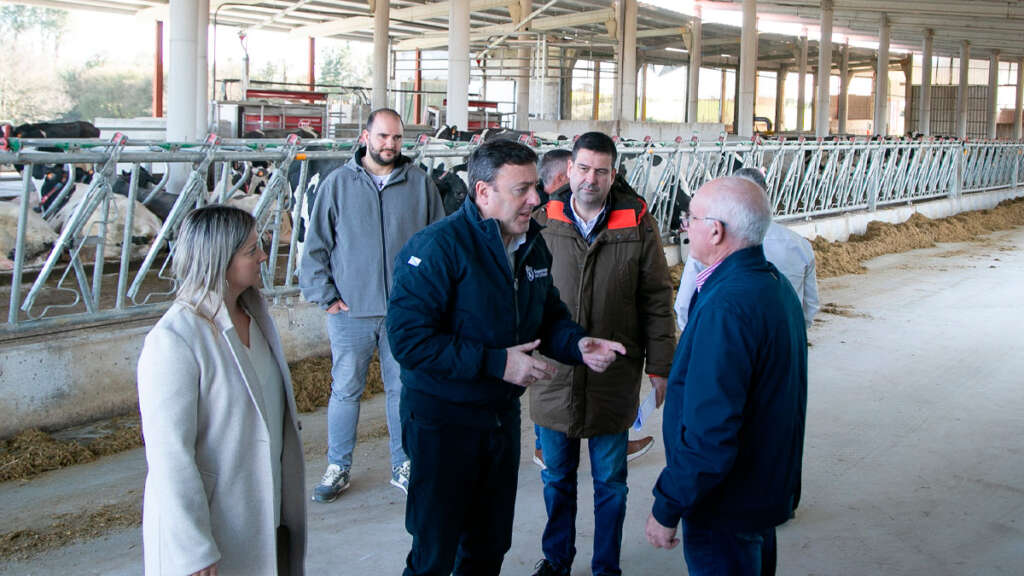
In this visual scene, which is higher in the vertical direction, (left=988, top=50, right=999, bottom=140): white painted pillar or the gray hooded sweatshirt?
(left=988, top=50, right=999, bottom=140): white painted pillar

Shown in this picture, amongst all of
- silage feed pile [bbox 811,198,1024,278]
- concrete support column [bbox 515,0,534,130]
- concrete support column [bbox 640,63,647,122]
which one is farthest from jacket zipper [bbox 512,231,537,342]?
concrete support column [bbox 640,63,647,122]

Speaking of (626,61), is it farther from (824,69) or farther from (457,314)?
(457,314)

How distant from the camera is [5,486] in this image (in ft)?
14.2

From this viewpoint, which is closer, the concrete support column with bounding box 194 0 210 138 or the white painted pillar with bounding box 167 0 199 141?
the white painted pillar with bounding box 167 0 199 141

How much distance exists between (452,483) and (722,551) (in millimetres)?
761

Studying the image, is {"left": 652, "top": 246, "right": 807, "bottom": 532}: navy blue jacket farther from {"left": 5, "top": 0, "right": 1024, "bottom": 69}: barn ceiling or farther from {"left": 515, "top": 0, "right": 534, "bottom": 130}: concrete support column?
{"left": 515, "top": 0, "right": 534, "bottom": 130}: concrete support column

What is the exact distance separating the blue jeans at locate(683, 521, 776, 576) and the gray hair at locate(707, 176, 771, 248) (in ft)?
2.39

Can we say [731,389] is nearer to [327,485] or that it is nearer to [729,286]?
[729,286]

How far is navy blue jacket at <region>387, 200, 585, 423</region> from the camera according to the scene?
2.56 metres

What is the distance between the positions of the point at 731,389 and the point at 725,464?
0.18 m

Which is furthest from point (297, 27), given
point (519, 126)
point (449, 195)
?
point (449, 195)

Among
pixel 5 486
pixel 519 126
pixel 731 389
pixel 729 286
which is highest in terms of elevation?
pixel 519 126

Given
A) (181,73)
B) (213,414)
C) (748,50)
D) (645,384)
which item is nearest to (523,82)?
(748,50)

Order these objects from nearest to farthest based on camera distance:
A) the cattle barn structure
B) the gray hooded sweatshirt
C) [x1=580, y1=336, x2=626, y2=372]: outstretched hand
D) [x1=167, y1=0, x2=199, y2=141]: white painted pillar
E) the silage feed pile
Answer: [x1=580, y1=336, x2=626, y2=372]: outstretched hand → the cattle barn structure → the gray hooded sweatshirt → the silage feed pile → [x1=167, y1=0, x2=199, y2=141]: white painted pillar
